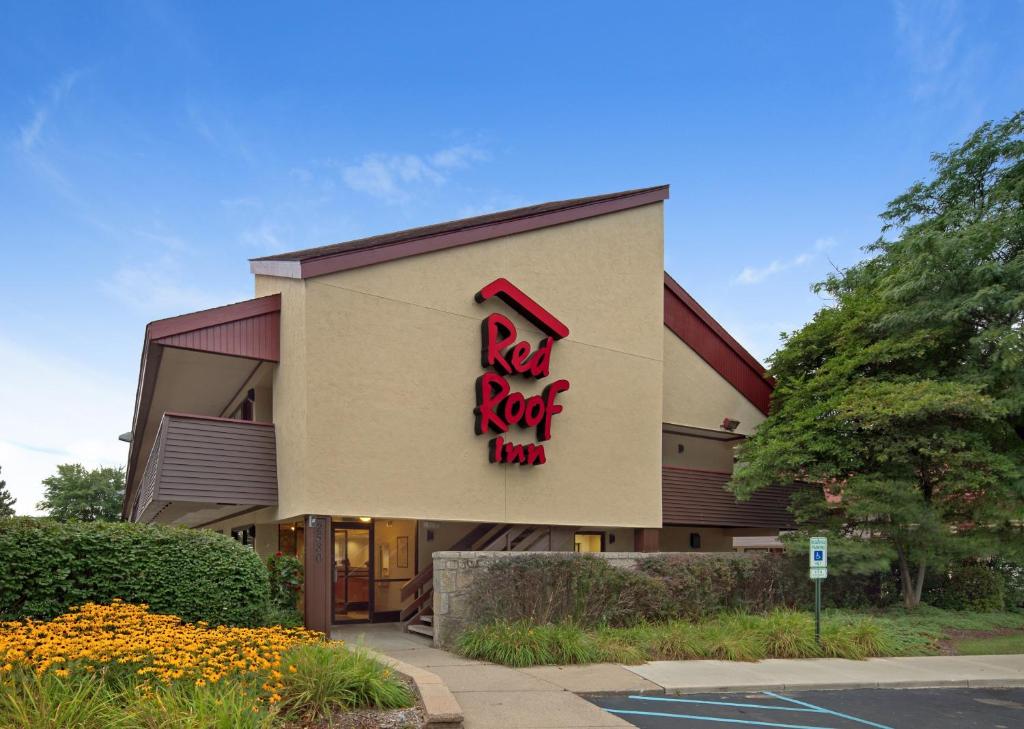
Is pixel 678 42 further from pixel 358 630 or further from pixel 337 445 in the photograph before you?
pixel 358 630

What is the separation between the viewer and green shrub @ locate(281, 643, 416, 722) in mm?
7836

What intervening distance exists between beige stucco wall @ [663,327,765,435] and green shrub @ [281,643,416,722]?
14652 millimetres

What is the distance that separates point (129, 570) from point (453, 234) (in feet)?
30.0

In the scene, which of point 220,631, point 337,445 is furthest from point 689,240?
point 220,631

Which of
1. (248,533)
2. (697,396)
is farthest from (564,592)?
(248,533)

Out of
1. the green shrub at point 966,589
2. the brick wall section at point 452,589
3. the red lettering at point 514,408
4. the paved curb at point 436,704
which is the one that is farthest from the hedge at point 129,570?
the green shrub at point 966,589

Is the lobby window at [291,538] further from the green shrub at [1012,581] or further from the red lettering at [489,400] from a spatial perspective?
the green shrub at [1012,581]

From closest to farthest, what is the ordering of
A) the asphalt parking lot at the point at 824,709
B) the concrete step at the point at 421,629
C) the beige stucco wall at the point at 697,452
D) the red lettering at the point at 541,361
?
the asphalt parking lot at the point at 824,709 → the concrete step at the point at 421,629 → the red lettering at the point at 541,361 → the beige stucco wall at the point at 697,452

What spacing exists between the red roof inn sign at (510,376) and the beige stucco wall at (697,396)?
5207 mm

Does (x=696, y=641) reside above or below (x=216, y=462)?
below

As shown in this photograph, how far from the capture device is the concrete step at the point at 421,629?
15.9 metres

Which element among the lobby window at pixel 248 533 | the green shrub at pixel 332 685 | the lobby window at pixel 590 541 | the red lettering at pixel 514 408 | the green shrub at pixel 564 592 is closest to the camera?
the green shrub at pixel 332 685

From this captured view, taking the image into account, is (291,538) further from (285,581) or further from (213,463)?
(285,581)

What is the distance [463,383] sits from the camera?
17.0 meters
